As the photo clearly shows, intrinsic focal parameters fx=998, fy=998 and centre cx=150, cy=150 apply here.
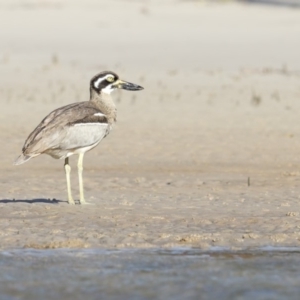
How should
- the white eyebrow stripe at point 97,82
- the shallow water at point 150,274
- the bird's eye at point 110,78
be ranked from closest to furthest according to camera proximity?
the shallow water at point 150,274
the white eyebrow stripe at point 97,82
the bird's eye at point 110,78

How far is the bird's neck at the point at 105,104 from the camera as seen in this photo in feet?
34.2

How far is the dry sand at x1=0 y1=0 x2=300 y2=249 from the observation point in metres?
8.73

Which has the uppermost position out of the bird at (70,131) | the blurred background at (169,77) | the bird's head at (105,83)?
the bird's head at (105,83)

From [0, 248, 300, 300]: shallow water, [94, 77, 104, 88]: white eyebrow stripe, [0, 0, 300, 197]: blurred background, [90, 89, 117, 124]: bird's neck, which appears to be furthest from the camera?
[0, 0, 300, 197]: blurred background

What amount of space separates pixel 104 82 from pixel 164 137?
4.55 m

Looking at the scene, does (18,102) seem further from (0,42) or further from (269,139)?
(0,42)

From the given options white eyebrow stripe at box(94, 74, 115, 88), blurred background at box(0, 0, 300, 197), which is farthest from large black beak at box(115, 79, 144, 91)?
blurred background at box(0, 0, 300, 197)

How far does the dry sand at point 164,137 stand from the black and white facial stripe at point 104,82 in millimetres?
1148

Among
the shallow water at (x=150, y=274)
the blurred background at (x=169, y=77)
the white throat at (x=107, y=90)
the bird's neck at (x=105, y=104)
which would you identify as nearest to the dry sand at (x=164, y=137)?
the blurred background at (x=169, y=77)

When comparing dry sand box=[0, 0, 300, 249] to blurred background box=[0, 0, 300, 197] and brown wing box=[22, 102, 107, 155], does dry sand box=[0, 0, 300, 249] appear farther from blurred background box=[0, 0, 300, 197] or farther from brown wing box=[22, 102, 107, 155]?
brown wing box=[22, 102, 107, 155]

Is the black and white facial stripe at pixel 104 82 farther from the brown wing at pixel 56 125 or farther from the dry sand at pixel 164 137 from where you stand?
the dry sand at pixel 164 137

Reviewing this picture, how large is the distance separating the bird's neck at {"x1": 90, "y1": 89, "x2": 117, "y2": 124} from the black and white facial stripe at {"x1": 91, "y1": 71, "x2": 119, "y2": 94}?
0.17 ft

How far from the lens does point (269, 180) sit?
1176cm

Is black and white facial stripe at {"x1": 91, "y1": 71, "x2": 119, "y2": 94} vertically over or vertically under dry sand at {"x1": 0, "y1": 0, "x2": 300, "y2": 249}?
over
